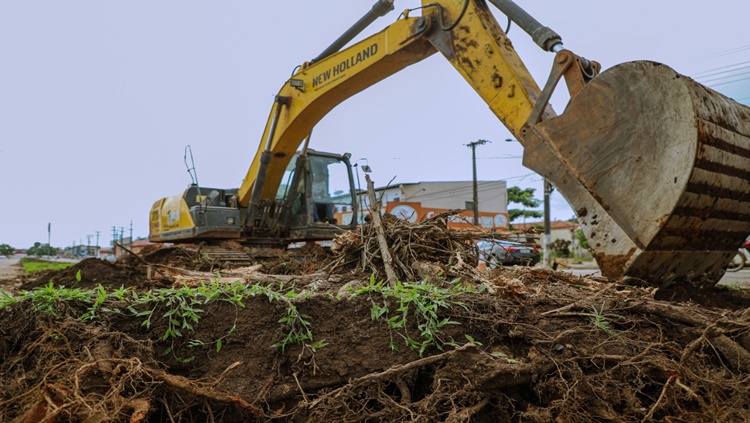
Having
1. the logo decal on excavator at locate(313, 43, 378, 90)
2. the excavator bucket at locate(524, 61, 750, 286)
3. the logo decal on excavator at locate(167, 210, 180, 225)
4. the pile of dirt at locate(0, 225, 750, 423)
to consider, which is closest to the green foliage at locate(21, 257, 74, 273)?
the logo decal on excavator at locate(167, 210, 180, 225)

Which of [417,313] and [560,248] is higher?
[417,313]

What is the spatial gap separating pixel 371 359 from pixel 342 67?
5080 millimetres

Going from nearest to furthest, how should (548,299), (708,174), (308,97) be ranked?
(548,299), (708,174), (308,97)

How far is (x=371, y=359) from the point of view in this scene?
255 cm

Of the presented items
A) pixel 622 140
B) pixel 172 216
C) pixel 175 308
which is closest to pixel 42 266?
pixel 172 216

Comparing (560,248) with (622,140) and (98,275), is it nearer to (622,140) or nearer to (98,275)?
(98,275)

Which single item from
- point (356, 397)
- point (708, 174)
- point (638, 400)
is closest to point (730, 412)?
point (638, 400)

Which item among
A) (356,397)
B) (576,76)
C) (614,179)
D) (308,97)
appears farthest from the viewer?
(308,97)

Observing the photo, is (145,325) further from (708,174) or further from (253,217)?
(253,217)

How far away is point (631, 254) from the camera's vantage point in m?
3.72

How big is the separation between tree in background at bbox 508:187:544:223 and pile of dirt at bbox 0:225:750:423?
36558 millimetres

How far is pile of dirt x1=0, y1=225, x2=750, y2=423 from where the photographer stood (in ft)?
7.21

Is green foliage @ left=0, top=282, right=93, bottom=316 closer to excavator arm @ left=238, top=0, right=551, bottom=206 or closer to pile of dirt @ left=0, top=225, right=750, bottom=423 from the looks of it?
pile of dirt @ left=0, top=225, right=750, bottom=423

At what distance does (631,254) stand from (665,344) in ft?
4.24
